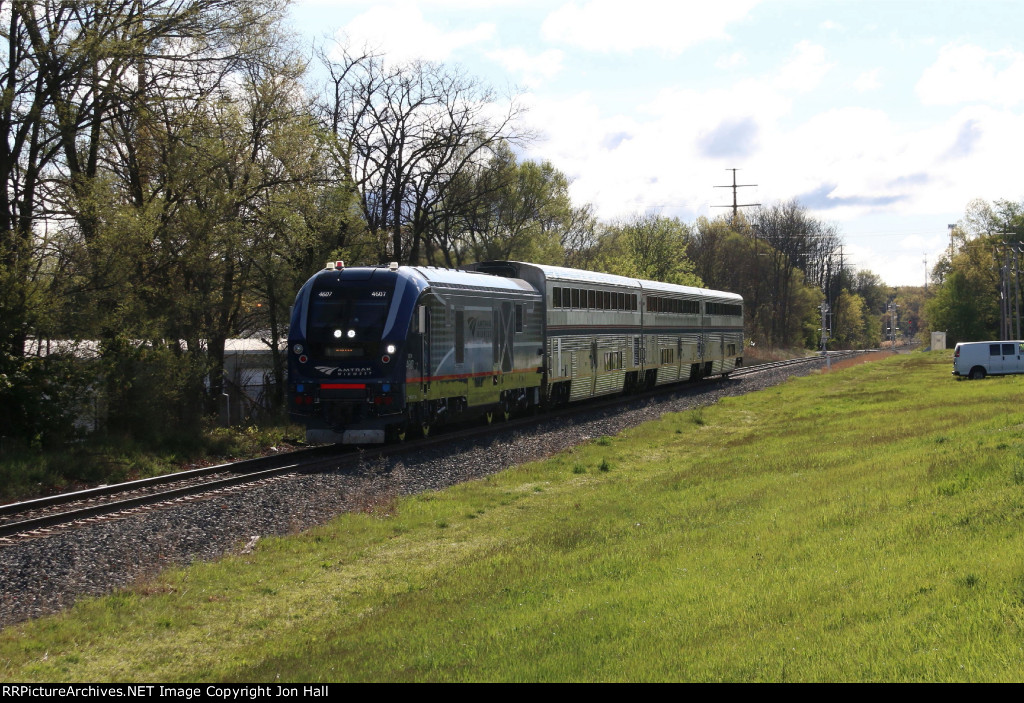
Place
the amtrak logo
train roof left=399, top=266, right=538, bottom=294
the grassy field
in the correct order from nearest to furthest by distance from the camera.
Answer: the grassy field
the amtrak logo
train roof left=399, top=266, right=538, bottom=294

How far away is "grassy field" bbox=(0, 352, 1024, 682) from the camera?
21.3 feet

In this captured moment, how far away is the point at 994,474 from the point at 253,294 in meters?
21.1

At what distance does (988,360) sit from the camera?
4441 centimetres

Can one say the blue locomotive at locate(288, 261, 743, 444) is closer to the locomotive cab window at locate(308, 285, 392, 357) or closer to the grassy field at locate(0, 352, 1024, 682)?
the locomotive cab window at locate(308, 285, 392, 357)

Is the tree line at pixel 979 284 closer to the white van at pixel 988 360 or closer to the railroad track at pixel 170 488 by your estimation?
the white van at pixel 988 360

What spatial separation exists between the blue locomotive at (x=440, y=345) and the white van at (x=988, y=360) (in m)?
20.6

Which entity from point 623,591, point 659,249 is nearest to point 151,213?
point 623,591

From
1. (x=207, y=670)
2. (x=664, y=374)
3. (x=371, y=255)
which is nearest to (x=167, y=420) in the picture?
(x=371, y=255)

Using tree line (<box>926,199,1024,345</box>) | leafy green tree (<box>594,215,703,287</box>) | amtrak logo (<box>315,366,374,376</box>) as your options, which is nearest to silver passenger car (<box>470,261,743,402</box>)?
amtrak logo (<box>315,366,374,376</box>)

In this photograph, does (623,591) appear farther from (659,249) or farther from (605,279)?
(659,249)

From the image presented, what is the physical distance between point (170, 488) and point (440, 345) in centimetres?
697

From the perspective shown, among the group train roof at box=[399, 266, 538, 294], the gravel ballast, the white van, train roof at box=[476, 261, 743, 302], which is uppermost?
train roof at box=[476, 261, 743, 302]

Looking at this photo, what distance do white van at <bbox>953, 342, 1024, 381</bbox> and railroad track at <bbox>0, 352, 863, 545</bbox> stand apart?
30.4m

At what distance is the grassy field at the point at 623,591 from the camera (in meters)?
6.48
